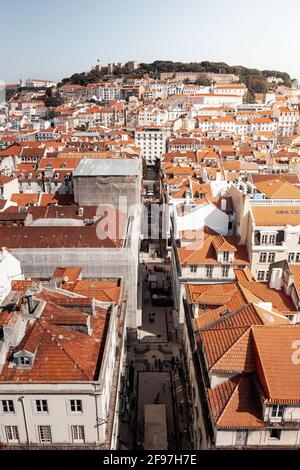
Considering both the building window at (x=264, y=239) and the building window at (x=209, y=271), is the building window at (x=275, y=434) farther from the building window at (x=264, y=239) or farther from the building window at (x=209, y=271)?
the building window at (x=264, y=239)

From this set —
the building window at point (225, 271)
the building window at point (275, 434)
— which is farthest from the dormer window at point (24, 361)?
the building window at point (225, 271)

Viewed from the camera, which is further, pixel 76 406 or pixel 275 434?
pixel 275 434

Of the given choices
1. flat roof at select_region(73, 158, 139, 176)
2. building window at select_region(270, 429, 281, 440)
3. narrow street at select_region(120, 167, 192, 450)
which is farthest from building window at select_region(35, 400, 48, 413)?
flat roof at select_region(73, 158, 139, 176)

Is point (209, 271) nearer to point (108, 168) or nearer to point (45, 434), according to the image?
point (45, 434)

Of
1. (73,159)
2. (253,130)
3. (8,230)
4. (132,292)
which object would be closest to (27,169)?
(73,159)

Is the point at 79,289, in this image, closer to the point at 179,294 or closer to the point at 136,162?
the point at 179,294

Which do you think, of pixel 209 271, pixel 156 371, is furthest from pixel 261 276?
pixel 156 371
